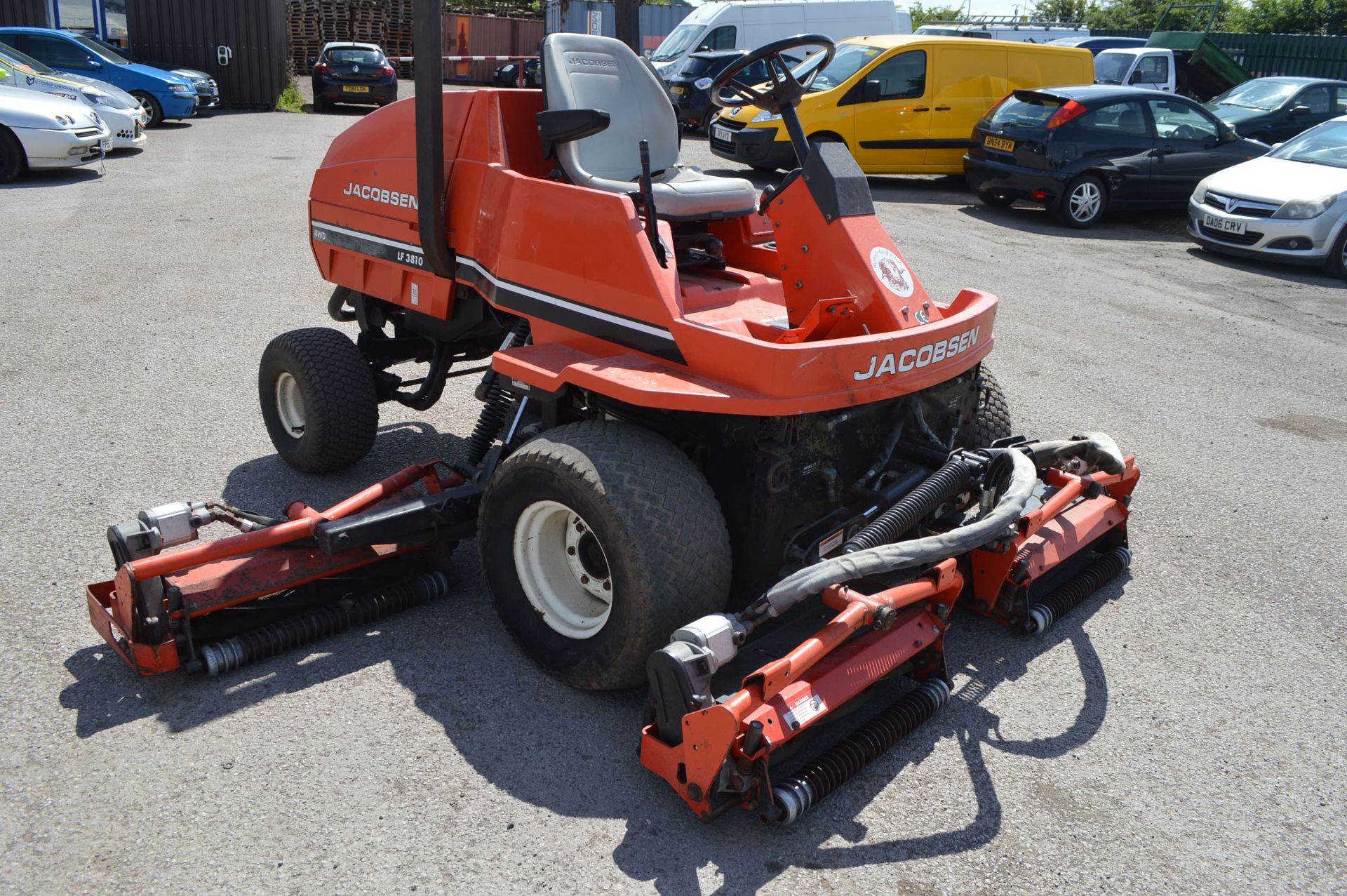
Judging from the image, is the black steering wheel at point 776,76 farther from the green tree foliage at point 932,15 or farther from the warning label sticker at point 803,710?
the green tree foliage at point 932,15

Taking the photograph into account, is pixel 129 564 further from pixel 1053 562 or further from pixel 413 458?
pixel 1053 562

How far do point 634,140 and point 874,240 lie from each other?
4.24ft

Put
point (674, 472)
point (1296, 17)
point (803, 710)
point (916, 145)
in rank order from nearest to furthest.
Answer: point (803, 710) → point (674, 472) → point (916, 145) → point (1296, 17)

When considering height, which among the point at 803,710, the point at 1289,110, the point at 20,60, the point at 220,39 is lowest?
the point at 803,710

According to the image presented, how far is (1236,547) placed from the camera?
4609mm

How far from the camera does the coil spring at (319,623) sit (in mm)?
3432

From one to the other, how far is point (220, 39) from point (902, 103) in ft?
49.0

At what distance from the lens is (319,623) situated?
3.63m

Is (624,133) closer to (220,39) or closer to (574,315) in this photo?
(574,315)

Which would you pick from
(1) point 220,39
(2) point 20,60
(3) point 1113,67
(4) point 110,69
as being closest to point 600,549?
(2) point 20,60

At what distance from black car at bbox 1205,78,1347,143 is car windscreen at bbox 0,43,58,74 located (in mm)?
15467

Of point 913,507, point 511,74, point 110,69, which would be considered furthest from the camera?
point 110,69

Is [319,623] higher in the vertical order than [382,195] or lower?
lower

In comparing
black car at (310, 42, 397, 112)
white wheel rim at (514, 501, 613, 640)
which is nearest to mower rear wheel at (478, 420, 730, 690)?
white wheel rim at (514, 501, 613, 640)
